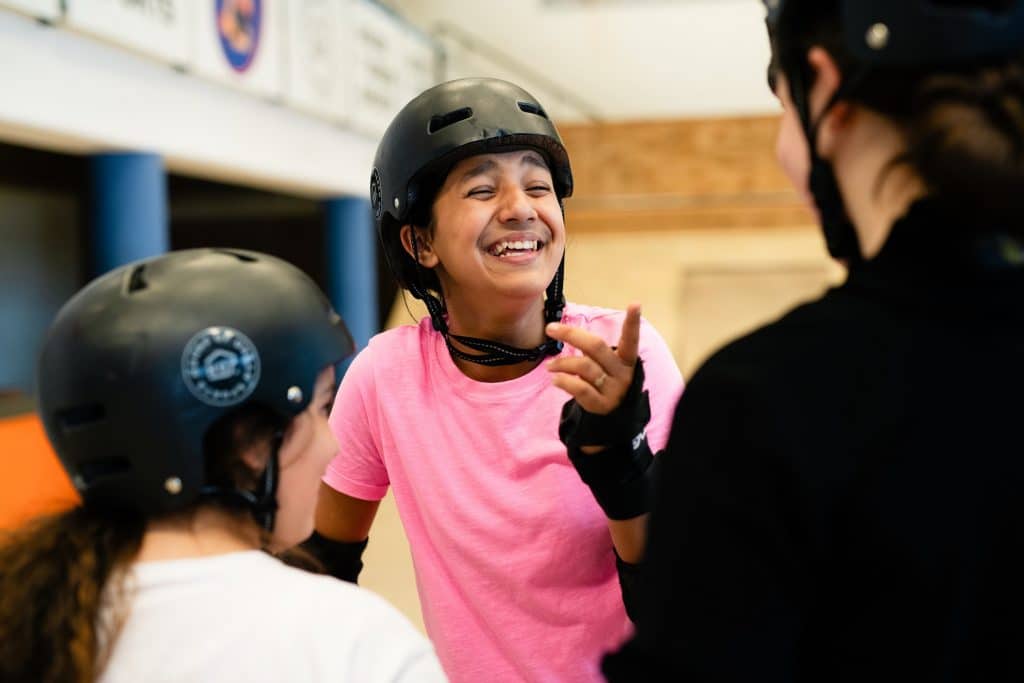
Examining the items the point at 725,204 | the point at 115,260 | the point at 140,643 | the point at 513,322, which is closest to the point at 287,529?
the point at 140,643

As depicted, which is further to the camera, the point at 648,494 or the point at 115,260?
the point at 115,260

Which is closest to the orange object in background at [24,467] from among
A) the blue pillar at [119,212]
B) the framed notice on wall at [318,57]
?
the blue pillar at [119,212]

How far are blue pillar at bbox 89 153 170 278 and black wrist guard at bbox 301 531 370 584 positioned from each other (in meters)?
3.74

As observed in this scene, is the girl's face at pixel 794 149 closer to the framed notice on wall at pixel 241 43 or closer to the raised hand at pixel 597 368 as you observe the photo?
the raised hand at pixel 597 368

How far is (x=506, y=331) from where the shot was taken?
5.18 ft

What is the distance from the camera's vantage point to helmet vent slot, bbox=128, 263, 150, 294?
1.09m

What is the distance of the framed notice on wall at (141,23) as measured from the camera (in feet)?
14.5

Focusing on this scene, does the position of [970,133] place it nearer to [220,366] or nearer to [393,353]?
[220,366]

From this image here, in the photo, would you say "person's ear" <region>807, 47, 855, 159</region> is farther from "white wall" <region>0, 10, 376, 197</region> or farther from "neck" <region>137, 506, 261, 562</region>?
"white wall" <region>0, 10, 376, 197</region>

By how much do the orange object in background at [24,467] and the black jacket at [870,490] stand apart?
3.06m

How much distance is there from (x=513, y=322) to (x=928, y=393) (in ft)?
3.15

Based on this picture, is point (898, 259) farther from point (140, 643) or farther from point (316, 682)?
point (140, 643)

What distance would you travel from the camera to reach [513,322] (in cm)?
158

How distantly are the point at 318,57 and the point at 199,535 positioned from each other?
6403 mm
